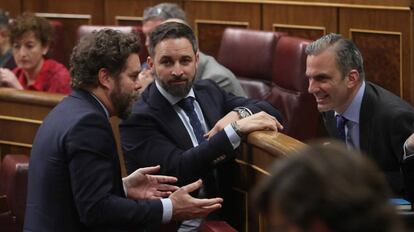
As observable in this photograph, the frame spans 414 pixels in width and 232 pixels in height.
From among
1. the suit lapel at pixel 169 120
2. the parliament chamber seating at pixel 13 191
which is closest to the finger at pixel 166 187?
the suit lapel at pixel 169 120

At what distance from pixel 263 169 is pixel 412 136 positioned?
0.37 m

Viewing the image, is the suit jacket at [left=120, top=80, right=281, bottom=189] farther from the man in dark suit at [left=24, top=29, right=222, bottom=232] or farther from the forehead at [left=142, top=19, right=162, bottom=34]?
the forehead at [left=142, top=19, right=162, bottom=34]

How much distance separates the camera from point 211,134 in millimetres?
2172

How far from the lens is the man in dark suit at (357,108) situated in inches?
80.4

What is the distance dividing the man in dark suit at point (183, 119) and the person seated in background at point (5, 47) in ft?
4.69

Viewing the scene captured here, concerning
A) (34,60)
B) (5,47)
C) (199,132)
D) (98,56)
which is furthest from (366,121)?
(5,47)

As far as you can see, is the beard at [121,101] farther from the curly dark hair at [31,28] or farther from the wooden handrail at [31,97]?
the curly dark hair at [31,28]

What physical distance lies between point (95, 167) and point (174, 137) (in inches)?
17.9

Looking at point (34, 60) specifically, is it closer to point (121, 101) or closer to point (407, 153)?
point (121, 101)

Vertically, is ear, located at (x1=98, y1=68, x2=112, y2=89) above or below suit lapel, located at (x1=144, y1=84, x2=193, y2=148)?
above

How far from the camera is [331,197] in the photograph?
2.56 ft

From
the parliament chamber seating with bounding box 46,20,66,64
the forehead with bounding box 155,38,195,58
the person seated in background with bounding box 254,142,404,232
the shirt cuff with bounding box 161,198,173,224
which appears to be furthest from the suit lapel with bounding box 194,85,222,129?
the parliament chamber seating with bounding box 46,20,66,64

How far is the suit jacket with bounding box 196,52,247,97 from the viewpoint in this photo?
2979mm

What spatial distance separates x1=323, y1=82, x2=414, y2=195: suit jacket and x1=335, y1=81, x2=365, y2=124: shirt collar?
0.03m
